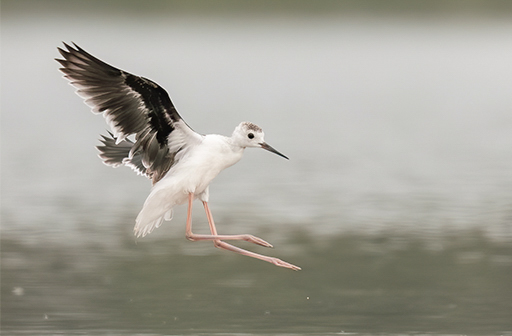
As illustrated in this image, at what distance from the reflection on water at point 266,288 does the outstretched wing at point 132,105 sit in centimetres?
134

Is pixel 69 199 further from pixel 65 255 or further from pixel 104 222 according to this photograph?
pixel 65 255

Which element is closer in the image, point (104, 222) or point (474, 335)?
point (474, 335)

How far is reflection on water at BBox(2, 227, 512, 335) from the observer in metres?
6.76

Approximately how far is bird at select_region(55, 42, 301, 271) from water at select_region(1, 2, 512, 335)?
103 cm

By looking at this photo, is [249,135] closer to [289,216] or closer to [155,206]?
[155,206]

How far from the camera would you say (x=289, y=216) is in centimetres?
911

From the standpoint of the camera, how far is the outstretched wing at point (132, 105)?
590 cm

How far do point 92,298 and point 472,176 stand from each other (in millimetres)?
5788

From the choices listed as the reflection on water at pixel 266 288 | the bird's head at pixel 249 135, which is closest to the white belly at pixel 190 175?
the bird's head at pixel 249 135

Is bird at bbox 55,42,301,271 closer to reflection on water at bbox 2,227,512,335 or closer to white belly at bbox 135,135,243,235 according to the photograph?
white belly at bbox 135,135,243,235

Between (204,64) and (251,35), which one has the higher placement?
(251,35)

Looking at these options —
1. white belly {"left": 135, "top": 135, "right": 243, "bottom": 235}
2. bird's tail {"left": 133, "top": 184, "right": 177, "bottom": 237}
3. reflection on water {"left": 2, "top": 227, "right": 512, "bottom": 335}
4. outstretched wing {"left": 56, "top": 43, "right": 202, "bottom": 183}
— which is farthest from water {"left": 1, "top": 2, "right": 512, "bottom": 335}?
outstretched wing {"left": 56, "top": 43, "right": 202, "bottom": 183}

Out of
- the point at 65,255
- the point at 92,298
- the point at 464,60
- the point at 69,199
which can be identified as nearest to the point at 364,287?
the point at 92,298

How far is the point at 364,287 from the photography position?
7355mm
